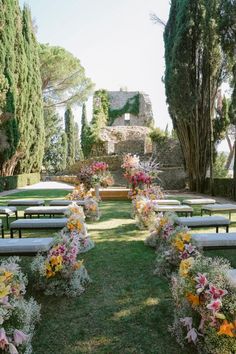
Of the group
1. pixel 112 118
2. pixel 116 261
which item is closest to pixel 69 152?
pixel 112 118

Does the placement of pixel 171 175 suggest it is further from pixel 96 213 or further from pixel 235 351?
pixel 235 351

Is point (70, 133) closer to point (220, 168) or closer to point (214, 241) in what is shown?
point (220, 168)

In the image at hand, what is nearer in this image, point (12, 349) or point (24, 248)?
point (12, 349)

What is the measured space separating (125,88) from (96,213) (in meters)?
27.6

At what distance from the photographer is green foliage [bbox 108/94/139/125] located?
32562mm

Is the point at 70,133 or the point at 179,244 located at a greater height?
Result: the point at 70,133

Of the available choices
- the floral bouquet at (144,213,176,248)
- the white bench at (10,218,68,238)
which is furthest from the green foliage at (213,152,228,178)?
the white bench at (10,218,68,238)

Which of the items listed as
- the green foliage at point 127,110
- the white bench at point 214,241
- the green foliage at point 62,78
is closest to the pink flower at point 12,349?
the white bench at point 214,241

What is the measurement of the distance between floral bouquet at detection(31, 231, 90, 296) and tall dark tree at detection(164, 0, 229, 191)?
500 inches

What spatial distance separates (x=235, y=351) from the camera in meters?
2.06

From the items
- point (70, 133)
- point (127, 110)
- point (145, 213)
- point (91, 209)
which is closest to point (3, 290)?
point (145, 213)

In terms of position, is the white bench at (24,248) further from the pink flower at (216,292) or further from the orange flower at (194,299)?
the pink flower at (216,292)

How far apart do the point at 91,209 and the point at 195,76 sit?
1032 centimetres

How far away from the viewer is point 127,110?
107 ft
